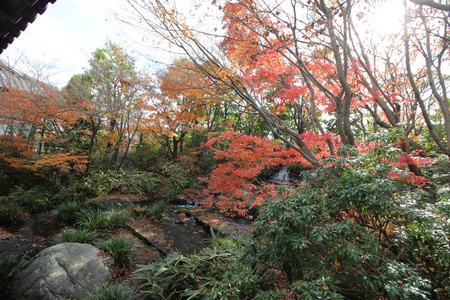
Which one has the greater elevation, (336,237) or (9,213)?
(336,237)

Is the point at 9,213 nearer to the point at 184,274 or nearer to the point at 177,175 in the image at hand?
the point at 184,274

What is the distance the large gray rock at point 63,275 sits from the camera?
342 centimetres

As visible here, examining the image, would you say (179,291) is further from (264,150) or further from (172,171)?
(172,171)

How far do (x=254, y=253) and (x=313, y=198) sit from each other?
→ 114cm

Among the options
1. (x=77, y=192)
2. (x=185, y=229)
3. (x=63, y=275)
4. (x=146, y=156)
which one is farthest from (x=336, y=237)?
(x=146, y=156)

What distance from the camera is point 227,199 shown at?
8445mm

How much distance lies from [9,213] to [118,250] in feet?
15.7

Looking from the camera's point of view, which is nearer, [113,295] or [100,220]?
[113,295]

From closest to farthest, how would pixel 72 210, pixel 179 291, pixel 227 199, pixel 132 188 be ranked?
pixel 179 291 → pixel 72 210 → pixel 227 199 → pixel 132 188

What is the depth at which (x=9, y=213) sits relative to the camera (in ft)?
20.7

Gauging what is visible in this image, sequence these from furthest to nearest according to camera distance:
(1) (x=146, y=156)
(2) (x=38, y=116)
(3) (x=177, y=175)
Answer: (1) (x=146, y=156), (3) (x=177, y=175), (2) (x=38, y=116)

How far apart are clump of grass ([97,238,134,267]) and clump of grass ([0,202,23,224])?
13.5 feet

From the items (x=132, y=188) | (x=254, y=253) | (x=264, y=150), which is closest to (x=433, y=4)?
(x=254, y=253)

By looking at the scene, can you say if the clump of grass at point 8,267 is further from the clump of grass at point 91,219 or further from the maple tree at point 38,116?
the maple tree at point 38,116
